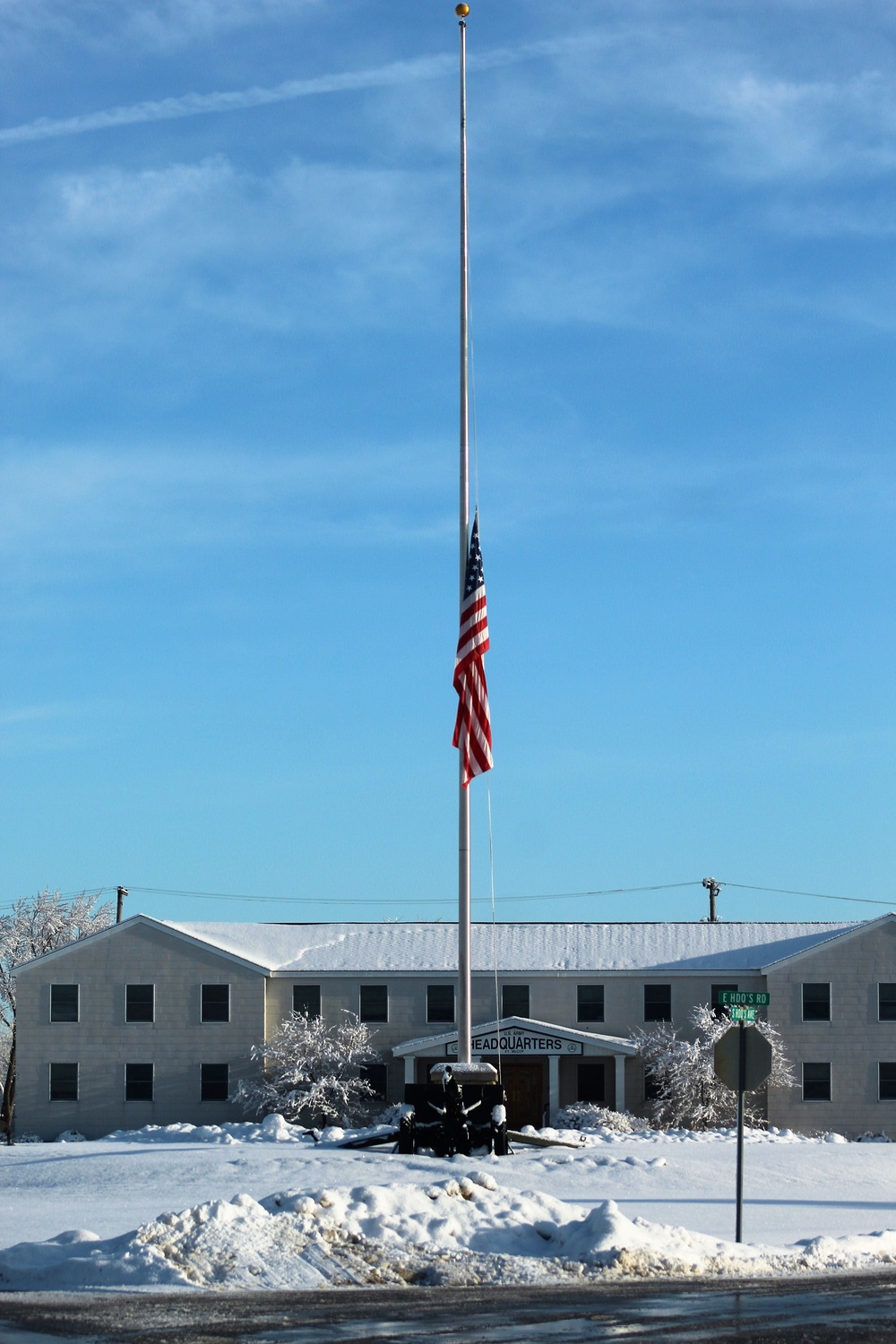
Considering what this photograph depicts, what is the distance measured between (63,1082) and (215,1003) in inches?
216

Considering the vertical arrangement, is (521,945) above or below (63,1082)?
above

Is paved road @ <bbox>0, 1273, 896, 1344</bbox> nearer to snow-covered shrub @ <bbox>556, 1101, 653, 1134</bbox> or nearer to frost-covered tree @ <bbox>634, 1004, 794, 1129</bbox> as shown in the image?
snow-covered shrub @ <bbox>556, 1101, 653, 1134</bbox>

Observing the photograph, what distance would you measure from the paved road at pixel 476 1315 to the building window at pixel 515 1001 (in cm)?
3863

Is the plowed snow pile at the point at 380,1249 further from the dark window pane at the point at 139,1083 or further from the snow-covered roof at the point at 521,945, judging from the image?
the dark window pane at the point at 139,1083

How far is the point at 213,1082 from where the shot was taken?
51656 millimetres

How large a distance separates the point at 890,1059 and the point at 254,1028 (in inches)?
793

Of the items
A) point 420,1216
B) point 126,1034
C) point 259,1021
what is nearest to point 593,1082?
point 259,1021

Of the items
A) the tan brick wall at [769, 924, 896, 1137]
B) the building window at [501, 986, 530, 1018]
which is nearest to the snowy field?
the tan brick wall at [769, 924, 896, 1137]

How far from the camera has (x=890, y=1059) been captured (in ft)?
166

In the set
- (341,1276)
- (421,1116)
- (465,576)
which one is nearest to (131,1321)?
(341,1276)

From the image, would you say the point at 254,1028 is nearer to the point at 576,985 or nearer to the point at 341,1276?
the point at 576,985

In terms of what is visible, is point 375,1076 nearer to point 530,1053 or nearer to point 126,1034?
point 530,1053

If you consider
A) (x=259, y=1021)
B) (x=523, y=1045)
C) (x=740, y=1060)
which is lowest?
(x=523, y=1045)

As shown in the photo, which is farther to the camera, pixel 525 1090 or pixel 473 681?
pixel 525 1090
